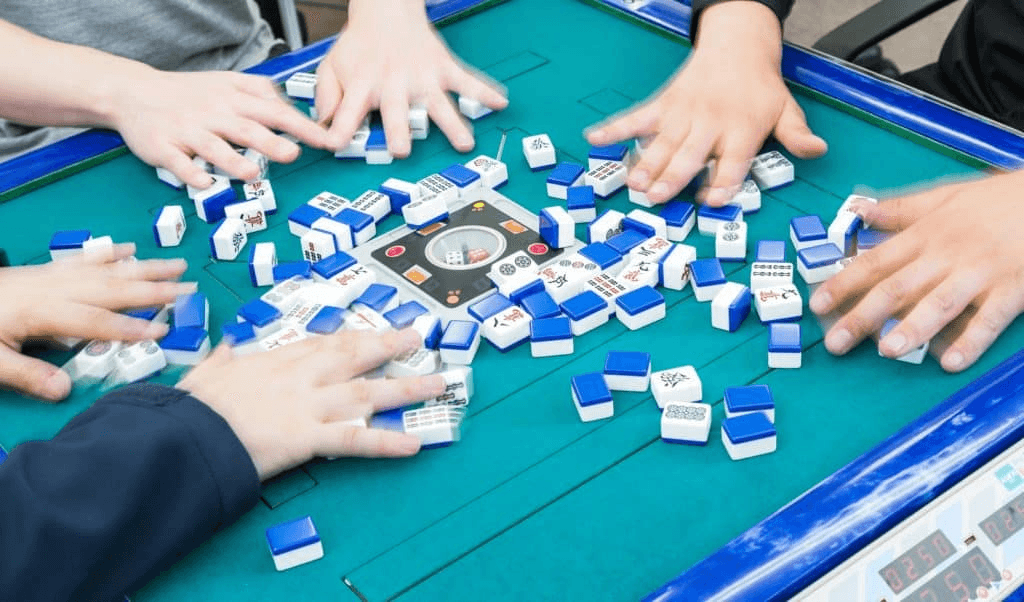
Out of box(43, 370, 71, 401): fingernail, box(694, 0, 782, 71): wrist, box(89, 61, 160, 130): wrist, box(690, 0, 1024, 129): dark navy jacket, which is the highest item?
box(694, 0, 782, 71): wrist

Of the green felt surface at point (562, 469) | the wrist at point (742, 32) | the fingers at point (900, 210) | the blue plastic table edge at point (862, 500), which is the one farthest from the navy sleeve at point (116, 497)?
the wrist at point (742, 32)

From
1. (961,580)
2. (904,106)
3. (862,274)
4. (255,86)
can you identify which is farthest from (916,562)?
(255,86)

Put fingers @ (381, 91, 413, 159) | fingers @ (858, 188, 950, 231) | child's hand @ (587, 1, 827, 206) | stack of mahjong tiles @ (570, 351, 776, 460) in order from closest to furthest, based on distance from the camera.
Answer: stack of mahjong tiles @ (570, 351, 776, 460), fingers @ (858, 188, 950, 231), child's hand @ (587, 1, 827, 206), fingers @ (381, 91, 413, 159)

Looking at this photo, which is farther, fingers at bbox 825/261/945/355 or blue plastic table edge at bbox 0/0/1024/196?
blue plastic table edge at bbox 0/0/1024/196

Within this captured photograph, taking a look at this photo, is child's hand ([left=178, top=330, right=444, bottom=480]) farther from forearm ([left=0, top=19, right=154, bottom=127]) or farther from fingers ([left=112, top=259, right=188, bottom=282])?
forearm ([left=0, top=19, right=154, bottom=127])

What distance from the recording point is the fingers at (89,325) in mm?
1074

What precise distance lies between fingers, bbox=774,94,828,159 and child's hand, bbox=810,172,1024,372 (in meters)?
0.16

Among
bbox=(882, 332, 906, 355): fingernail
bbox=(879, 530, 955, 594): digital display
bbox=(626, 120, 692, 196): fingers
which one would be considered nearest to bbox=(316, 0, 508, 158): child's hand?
bbox=(626, 120, 692, 196): fingers

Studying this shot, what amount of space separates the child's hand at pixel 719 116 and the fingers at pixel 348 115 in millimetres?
297

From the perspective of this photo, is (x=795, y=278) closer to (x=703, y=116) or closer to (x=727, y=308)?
(x=727, y=308)

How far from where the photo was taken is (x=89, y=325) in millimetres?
1074

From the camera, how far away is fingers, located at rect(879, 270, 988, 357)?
3.27 ft

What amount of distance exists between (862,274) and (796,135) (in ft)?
0.82

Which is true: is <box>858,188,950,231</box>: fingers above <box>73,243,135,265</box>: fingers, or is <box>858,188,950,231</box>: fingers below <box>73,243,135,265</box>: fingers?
above
